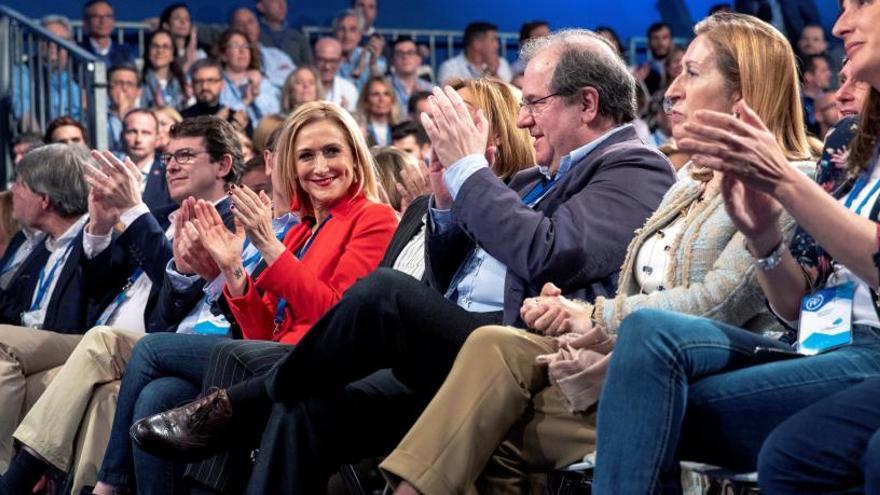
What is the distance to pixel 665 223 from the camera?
9.07 ft

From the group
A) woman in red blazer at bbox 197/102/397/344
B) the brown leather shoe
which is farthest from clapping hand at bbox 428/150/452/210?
the brown leather shoe

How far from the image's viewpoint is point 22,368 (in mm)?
4188

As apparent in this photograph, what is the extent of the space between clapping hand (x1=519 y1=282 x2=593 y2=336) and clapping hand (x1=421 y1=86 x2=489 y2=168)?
525mm

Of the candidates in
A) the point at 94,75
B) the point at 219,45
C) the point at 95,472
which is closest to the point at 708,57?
the point at 95,472

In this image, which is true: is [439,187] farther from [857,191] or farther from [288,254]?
[857,191]

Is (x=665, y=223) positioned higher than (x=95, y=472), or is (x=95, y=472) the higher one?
(x=665, y=223)

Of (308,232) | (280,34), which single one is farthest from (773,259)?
(280,34)

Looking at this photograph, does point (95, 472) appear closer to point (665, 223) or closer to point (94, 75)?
point (665, 223)

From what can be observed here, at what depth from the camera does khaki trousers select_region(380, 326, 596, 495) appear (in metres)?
2.53

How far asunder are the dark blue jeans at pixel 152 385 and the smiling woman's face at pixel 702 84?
4.38 feet

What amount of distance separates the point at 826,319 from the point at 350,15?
23.6ft

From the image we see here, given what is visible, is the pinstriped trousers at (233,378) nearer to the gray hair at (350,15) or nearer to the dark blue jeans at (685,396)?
the dark blue jeans at (685,396)

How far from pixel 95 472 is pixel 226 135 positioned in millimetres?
1269

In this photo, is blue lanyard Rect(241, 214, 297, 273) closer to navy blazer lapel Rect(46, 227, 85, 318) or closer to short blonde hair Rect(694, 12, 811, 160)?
navy blazer lapel Rect(46, 227, 85, 318)
